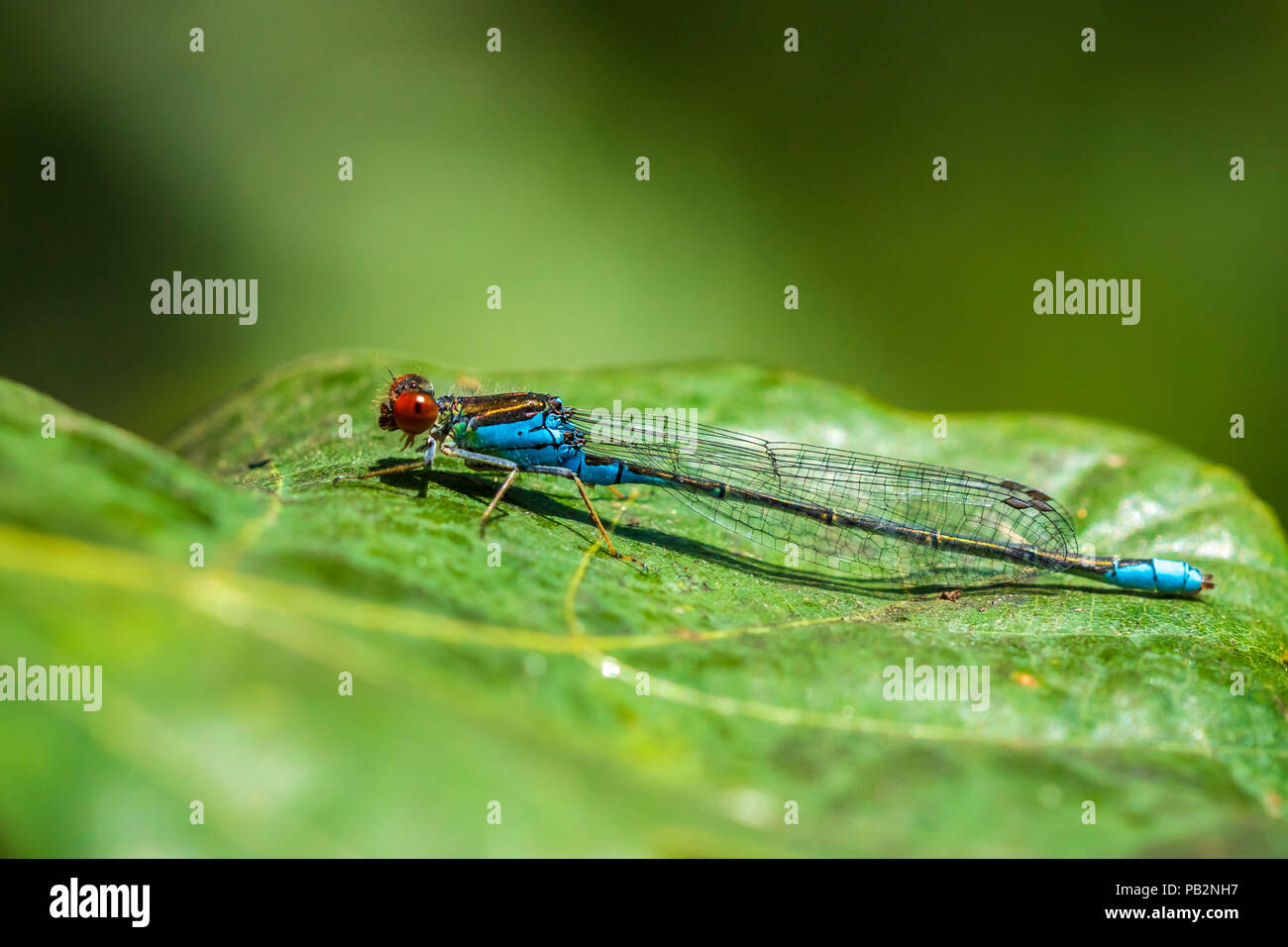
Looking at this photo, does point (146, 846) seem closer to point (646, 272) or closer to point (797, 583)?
point (797, 583)

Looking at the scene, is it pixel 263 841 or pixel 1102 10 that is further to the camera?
pixel 1102 10

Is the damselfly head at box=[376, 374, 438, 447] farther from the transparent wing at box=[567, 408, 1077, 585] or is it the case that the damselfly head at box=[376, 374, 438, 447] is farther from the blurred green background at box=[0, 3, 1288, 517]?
the blurred green background at box=[0, 3, 1288, 517]

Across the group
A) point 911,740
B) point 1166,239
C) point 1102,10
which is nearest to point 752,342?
point 1166,239

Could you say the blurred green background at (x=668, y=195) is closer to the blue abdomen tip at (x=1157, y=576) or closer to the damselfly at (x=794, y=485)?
the damselfly at (x=794, y=485)

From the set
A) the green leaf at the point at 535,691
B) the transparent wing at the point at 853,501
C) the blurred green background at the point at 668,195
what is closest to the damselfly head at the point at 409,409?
the green leaf at the point at 535,691

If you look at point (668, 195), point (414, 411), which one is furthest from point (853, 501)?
point (668, 195)

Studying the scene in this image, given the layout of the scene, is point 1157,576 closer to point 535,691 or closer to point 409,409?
point 535,691
